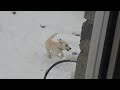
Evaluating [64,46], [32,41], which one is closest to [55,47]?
[64,46]

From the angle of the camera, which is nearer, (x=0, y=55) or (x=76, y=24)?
(x=0, y=55)

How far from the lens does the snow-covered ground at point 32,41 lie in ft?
9.62

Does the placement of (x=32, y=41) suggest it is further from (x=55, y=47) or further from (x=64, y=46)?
(x=64, y=46)

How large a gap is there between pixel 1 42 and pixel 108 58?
3.00 m

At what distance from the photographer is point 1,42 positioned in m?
3.50

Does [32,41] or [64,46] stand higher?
[64,46]

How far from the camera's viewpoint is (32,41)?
11.6 ft

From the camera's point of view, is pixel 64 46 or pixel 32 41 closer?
pixel 64 46

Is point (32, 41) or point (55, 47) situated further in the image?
point (32, 41)

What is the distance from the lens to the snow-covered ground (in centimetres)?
293

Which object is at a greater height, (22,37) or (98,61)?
(98,61)
